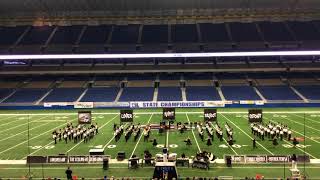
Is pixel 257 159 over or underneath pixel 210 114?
underneath

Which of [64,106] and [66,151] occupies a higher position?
[64,106]

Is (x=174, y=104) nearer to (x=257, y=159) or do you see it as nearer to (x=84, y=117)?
(x=84, y=117)

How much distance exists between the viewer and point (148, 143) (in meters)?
26.6

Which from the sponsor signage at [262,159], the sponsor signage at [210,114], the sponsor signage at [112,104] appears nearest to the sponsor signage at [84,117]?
the sponsor signage at [210,114]

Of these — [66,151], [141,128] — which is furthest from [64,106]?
[66,151]

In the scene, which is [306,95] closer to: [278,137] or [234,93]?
[234,93]

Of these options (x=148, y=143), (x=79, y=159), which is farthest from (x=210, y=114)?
(x=79, y=159)

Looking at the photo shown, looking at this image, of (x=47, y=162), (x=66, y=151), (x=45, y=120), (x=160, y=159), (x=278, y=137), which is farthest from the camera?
(x=45, y=120)

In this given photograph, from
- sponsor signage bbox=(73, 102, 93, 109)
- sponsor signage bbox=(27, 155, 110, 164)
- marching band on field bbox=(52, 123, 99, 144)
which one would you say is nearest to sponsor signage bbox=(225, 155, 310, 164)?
sponsor signage bbox=(27, 155, 110, 164)

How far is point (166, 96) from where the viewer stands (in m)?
49.2

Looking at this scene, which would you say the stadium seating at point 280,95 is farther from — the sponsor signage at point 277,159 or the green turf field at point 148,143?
the sponsor signage at point 277,159

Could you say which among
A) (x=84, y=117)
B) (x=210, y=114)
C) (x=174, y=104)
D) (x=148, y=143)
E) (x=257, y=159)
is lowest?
(x=257, y=159)

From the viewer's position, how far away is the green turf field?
20094mm

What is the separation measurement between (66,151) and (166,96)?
25534mm
